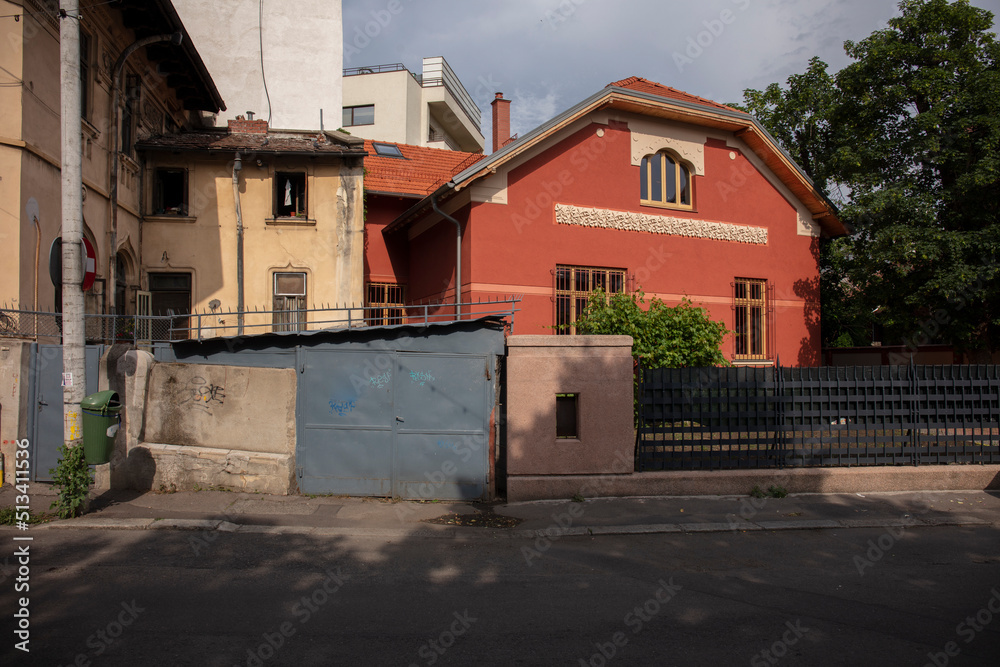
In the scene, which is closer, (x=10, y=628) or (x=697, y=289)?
(x=10, y=628)

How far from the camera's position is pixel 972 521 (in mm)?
8078

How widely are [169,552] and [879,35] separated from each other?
18025 mm

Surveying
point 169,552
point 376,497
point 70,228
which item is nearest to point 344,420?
point 376,497

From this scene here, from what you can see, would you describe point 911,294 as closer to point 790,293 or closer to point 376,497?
point 790,293

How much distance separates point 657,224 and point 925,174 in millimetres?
6388

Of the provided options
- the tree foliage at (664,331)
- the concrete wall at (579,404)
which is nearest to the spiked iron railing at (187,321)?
the concrete wall at (579,404)

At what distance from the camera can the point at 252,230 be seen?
15297 mm

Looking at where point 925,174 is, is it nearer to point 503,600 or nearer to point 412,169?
point 412,169

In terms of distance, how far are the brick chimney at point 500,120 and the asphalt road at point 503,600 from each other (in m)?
19.5

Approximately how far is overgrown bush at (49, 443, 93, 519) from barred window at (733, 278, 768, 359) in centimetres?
1433

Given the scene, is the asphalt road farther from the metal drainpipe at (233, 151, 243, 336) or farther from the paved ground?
the metal drainpipe at (233, 151, 243, 336)

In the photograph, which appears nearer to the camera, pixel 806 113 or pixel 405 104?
pixel 806 113

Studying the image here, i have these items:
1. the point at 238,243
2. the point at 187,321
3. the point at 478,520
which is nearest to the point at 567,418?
the point at 478,520

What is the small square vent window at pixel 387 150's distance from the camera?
2103 cm
